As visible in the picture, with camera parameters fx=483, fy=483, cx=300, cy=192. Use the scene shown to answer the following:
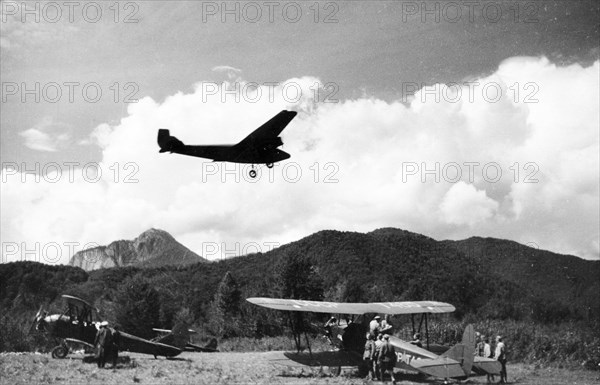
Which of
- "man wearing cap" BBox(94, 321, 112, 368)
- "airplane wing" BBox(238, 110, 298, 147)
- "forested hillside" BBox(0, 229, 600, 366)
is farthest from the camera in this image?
"forested hillside" BBox(0, 229, 600, 366)

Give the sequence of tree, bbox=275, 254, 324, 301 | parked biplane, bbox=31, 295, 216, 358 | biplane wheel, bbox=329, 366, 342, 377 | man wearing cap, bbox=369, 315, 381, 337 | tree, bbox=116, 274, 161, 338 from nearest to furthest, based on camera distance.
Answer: man wearing cap, bbox=369, 315, 381, 337 < biplane wheel, bbox=329, 366, 342, 377 < parked biplane, bbox=31, 295, 216, 358 < tree, bbox=116, 274, 161, 338 < tree, bbox=275, 254, 324, 301

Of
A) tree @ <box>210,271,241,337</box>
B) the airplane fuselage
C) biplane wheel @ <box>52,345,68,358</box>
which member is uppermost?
the airplane fuselage

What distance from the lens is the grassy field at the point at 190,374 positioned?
1270cm

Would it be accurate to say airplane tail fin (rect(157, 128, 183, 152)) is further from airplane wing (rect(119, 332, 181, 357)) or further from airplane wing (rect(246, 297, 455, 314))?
airplane wing (rect(119, 332, 181, 357))

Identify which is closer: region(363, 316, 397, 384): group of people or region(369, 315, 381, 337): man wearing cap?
region(363, 316, 397, 384): group of people

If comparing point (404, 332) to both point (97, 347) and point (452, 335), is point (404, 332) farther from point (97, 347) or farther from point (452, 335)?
point (97, 347)

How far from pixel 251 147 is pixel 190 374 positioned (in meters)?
7.06

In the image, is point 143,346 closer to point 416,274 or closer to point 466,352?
point 466,352

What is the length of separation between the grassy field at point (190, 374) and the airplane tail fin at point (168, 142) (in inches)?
264

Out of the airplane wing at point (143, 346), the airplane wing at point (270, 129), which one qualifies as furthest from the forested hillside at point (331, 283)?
the airplane wing at point (270, 129)

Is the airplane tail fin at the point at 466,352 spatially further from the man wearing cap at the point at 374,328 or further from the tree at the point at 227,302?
the tree at the point at 227,302

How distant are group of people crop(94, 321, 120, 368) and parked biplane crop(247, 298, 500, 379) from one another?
4.37m

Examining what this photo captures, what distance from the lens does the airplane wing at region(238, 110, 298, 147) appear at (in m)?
14.2

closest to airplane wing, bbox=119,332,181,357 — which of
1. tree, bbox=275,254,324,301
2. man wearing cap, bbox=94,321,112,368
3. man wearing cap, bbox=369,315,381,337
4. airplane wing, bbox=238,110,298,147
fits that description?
man wearing cap, bbox=94,321,112,368
